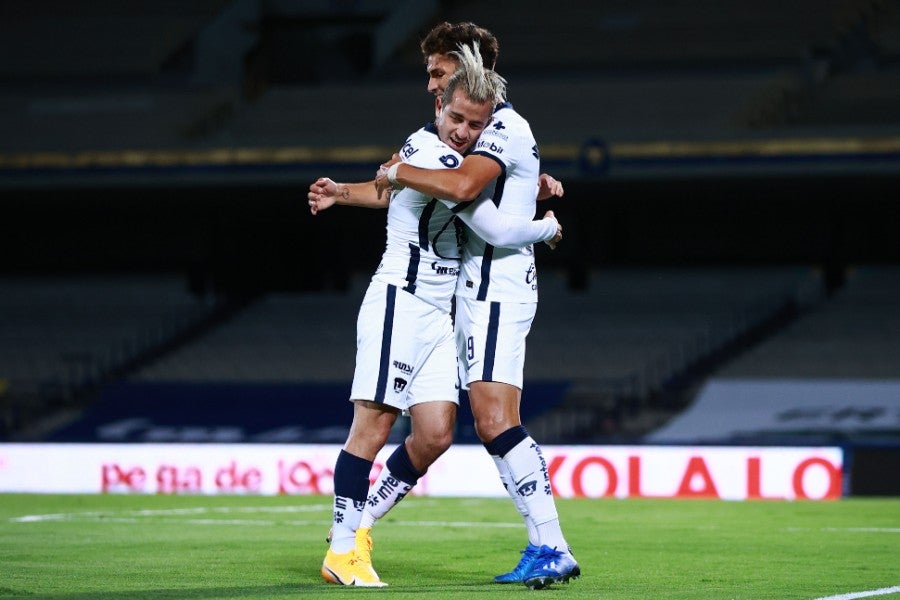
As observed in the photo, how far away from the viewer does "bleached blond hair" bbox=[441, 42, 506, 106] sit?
6.13m

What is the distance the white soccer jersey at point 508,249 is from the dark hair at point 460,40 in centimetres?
24

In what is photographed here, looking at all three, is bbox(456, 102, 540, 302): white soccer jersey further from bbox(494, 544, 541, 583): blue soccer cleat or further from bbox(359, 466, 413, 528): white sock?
bbox(494, 544, 541, 583): blue soccer cleat

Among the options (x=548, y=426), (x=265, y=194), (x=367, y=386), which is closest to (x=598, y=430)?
(x=548, y=426)

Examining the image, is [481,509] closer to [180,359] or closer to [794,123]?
[794,123]

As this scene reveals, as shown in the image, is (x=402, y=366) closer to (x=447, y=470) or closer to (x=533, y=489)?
(x=533, y=489)

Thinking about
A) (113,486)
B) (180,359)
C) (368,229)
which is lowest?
(113,486)

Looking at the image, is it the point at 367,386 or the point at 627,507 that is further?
the point at 627,507

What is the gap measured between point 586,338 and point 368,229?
5447 mm

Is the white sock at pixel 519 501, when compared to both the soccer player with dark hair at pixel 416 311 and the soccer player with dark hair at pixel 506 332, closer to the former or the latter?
the soccer player with dark hair at pixel 506 332

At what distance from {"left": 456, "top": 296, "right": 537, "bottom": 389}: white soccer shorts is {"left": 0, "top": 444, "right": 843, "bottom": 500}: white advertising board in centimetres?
891

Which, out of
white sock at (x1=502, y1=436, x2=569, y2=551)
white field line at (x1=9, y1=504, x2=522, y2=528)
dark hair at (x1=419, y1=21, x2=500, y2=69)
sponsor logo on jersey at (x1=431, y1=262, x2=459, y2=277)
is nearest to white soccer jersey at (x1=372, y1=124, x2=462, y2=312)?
sponsor logo on jersey at (x1=431, y1=262, x2=459, y2=277)

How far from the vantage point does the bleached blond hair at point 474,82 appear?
6.13 m

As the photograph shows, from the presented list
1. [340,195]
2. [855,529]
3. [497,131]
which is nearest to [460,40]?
[497,131]

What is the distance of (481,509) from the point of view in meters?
13.0
